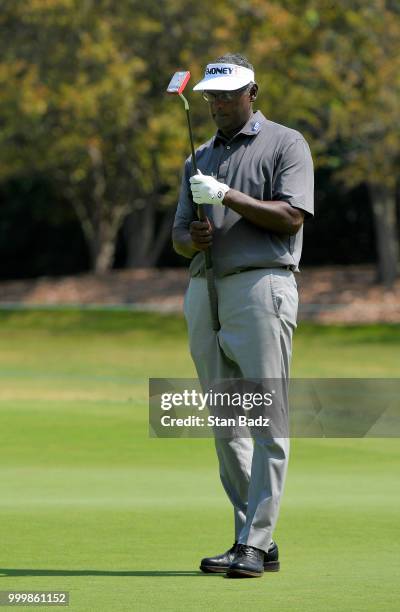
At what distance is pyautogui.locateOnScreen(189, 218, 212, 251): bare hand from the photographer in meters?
6.36

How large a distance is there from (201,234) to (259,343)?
20.4 inches

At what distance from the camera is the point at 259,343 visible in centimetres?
635

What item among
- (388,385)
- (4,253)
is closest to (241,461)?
(388,385)

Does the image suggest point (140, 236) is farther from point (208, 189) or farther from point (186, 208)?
point (208, 189)

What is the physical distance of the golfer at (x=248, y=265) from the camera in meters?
6.32

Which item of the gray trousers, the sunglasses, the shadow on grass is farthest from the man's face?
the shadow on grass

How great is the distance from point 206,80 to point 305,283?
2361 cm

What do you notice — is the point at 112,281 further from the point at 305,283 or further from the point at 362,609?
the point at 362,609

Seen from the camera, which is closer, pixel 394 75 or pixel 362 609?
pixel 362 609

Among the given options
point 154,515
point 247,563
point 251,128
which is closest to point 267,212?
point 251,128

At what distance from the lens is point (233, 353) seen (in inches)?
252

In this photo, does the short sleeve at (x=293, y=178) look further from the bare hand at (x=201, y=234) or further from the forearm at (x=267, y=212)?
the bare hand at (x=201, y=234)

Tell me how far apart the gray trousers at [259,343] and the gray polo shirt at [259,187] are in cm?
7

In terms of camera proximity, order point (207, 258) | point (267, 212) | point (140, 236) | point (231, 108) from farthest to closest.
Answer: point (140, 236) < point (231, 108) < point (207, 258) < point (267, 212)
